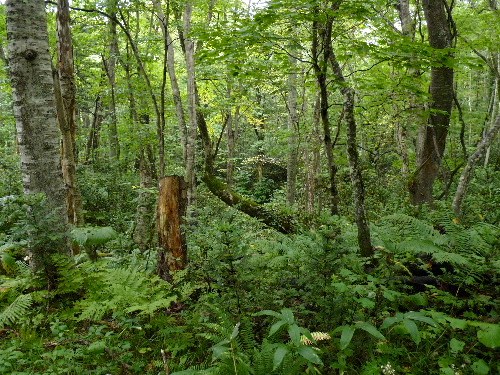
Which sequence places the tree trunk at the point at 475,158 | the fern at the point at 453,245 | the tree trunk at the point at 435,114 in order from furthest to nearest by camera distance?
the tree trunk at the point at 435,114, the tree trunk at the point at 475,158, the fern at the point at 453,245

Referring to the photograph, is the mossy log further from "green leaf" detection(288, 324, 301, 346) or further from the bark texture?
"green leaf" detection(288, 324, 301, 346)

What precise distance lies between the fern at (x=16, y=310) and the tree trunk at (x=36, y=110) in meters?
0.38

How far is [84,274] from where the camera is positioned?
3.99 m

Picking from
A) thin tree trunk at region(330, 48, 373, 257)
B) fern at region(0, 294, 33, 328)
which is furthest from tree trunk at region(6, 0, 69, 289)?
thin tree trunk at region(330, 48, 373, 257)

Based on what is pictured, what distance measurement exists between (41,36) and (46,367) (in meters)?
3.31

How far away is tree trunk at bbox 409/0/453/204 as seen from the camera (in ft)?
19.6

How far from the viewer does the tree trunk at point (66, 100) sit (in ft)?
21.7

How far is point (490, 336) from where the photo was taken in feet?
8.45

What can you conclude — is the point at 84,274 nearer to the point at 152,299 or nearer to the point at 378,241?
the point at 152,299

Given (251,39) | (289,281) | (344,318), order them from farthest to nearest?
(251,39) → (289,281) → (344,318)

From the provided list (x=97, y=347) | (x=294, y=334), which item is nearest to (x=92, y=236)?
(x=97, y=347)

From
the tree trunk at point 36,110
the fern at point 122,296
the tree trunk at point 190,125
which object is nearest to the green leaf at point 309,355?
the fern at point 122,296

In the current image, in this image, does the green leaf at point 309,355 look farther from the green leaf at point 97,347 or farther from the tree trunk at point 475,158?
the tree trunk at point 475,158

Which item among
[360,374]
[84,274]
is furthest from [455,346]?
[84,274]
